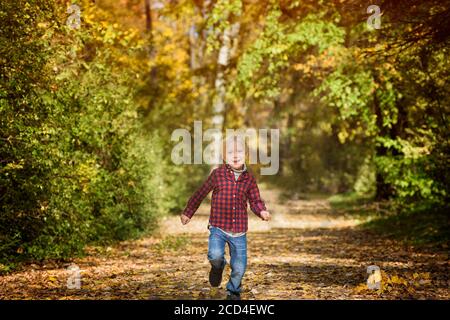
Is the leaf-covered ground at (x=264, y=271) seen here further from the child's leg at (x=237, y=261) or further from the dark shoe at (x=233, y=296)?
the child's leg at (x=237, y=261)

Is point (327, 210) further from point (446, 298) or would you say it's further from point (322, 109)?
point (446, 298)

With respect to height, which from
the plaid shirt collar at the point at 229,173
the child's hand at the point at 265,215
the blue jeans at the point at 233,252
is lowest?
the blue jeans at the point at 233,252

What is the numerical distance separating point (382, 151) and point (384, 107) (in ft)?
13.6

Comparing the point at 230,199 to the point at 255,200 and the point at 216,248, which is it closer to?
the point at 255,200

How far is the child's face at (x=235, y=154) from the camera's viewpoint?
7.14 metres

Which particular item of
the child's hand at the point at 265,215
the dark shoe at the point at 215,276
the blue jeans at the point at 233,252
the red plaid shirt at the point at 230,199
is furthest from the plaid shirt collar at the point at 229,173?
the dark shoe at the point at 215,276

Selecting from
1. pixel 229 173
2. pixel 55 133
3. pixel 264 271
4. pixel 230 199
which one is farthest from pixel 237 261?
pixel 55 133

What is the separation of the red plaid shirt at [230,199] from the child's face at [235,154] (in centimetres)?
12

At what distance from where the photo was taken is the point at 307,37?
1820 centimetres

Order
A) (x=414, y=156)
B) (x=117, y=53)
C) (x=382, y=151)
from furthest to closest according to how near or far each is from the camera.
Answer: (x=382, y=151) < (x=414, y=156) < (x=117, y=53)

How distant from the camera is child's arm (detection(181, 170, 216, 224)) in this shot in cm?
725

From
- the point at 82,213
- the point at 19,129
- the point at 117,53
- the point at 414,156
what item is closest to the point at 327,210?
the point at 414,156

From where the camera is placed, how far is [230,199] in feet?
23.5
